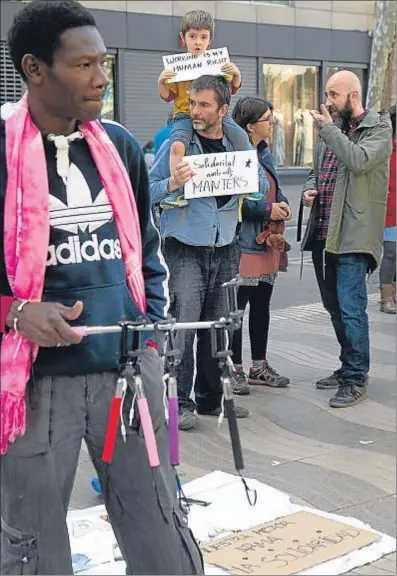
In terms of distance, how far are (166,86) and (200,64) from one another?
0.24m

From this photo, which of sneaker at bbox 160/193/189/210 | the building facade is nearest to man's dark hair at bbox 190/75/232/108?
sneaker at bbox 160/193/189/210

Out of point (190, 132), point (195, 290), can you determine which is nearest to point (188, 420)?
point (195, 290)

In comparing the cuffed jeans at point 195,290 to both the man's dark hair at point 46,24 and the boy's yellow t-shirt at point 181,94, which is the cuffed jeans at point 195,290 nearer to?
the boy's yellow t-shirt at point 181,94

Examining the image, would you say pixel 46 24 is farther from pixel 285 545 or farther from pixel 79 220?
pixel 285 545

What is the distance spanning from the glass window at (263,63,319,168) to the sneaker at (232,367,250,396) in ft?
40.8

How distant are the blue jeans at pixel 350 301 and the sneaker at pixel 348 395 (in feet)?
0.14

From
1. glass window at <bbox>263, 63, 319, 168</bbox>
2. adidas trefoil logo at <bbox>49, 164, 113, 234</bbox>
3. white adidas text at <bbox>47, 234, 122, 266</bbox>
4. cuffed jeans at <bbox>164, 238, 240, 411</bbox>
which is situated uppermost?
glass window at <bbox>263, 63, 319, 168</bbox>

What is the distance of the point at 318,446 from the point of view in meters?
4.78

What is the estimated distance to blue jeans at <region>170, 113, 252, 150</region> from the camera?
15.8 ft

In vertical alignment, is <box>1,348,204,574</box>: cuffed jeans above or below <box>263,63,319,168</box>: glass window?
below

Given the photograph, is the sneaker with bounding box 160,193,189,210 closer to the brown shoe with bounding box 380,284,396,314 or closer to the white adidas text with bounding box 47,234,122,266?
the white adidas text with bounding box 47,234,122,266

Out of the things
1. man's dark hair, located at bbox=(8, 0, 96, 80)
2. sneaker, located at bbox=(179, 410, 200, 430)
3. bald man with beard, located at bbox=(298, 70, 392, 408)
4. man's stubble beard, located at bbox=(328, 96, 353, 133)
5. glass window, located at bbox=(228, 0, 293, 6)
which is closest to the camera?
man's dark hair, located at bbox=(8, 0, 96, 80)

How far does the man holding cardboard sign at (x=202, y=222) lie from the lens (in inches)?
189

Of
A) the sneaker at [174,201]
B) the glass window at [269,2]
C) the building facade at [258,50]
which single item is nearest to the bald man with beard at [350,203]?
the sneaker at [174,201]
